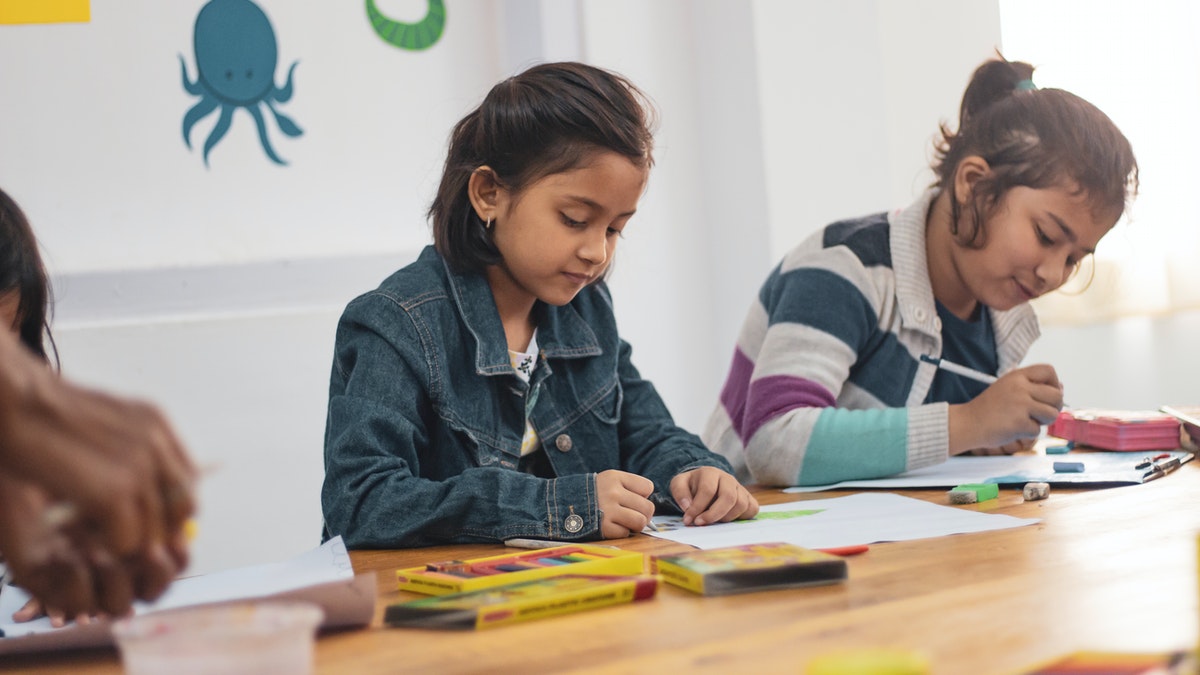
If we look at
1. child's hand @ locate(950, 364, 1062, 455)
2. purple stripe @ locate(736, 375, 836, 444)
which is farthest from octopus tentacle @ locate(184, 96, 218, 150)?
child's hand @ locate(950, 364, 1062, 455)

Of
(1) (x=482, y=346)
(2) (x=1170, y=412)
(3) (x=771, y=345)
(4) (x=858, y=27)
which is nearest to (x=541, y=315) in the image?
(1) (x=482, y=346)

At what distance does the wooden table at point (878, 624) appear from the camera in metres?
0.55

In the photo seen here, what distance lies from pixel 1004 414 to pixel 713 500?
43cm

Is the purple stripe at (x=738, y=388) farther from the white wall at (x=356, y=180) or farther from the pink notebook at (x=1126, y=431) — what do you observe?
the white wall at (x=356, y=180)

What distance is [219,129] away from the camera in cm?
195

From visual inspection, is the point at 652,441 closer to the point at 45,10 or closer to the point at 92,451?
the point at 45,10

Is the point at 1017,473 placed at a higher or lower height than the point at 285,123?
lower

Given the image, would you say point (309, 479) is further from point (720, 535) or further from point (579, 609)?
point (579, 609)

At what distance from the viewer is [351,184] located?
205 cm

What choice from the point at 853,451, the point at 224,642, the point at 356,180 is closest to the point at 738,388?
the point at 853,451

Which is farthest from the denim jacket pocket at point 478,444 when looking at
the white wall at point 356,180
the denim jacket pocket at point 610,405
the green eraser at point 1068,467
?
the white wall at point 356,180

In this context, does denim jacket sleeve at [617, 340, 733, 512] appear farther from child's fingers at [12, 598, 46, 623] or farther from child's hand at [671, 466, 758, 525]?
child's fingers at [12, 598, 46, 623]

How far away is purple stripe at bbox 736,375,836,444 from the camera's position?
1363mm

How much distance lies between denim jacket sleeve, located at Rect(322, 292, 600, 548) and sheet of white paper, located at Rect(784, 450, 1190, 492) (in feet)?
1.21
